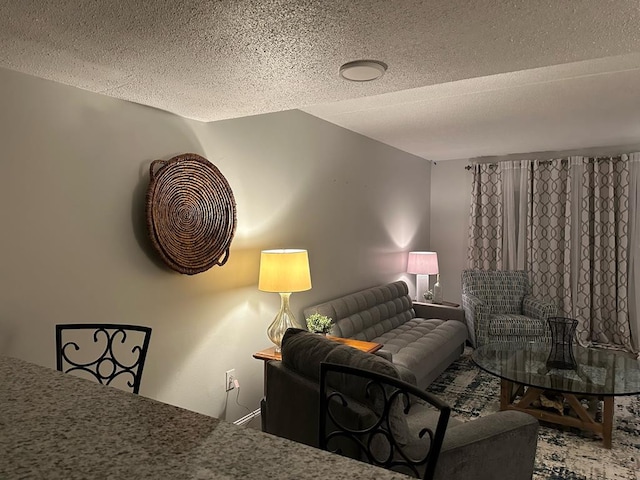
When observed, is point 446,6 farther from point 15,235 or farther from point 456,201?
point 456,201

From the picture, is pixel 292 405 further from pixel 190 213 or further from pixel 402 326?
pixel 402 326

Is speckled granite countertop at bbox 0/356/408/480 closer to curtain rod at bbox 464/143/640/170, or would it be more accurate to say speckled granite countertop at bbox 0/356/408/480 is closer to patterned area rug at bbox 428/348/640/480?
patterned area rug at bbox 428/348/640/480

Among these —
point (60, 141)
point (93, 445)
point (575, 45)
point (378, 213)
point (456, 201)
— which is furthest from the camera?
point (456, 201)

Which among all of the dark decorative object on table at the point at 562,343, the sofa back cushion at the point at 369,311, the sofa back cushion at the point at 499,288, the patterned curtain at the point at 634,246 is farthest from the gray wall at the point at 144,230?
the patterned curtain at the point at 634,246

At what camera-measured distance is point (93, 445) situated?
0.82 m

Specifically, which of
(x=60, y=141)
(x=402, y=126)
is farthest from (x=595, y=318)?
(x=60, y=141)

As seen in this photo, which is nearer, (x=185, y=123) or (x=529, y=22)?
(x=529, y=22)

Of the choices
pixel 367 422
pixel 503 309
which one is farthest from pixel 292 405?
pixel 503 309

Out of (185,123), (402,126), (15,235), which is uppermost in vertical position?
(402,126)

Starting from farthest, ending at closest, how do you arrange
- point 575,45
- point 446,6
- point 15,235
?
point 15,235, point 575,45, point 446,6

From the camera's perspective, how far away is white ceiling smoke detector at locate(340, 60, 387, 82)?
172cm

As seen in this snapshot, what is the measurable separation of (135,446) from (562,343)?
3254mm

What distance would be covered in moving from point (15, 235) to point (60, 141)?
0.47 metres

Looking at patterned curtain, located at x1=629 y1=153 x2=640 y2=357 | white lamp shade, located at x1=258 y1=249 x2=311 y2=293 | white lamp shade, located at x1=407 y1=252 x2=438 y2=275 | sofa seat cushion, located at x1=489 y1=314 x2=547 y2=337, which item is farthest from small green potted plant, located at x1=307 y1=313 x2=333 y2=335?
patterned curtain, located at x1=629 y1=153 x2=640 y2=357
